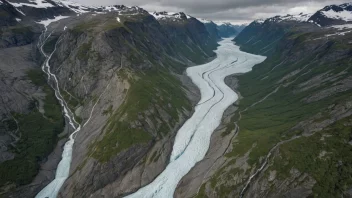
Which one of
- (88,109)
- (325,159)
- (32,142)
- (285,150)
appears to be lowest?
(32,142)

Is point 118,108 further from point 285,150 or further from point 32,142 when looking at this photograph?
point 285,150

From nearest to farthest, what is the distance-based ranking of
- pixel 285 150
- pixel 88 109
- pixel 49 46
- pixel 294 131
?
1. pixel 285 150
2. pixel 294 131
3. pixel 88 109
4. pixel 49 46

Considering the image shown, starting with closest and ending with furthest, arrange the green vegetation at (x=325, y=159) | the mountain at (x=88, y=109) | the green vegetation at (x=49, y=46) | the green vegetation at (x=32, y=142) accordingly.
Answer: the green vegetation at (x=325, y=159) < the green vegetation at (x=32, y=142) < the mountain at (x=88, y=109) < the green vegetation at (x=49, y=46)

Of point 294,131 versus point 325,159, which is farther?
point 294,131

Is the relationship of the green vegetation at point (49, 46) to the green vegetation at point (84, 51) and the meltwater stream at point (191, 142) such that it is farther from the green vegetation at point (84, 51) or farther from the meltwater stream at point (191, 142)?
the meltwater stream at point (191, 142)

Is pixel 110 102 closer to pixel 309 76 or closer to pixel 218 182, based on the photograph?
pixel 218 182

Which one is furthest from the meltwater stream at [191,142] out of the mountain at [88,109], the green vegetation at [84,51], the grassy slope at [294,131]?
the green vegetation at [84,51]

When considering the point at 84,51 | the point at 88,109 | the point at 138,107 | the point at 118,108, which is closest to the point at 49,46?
the point at 84,51
